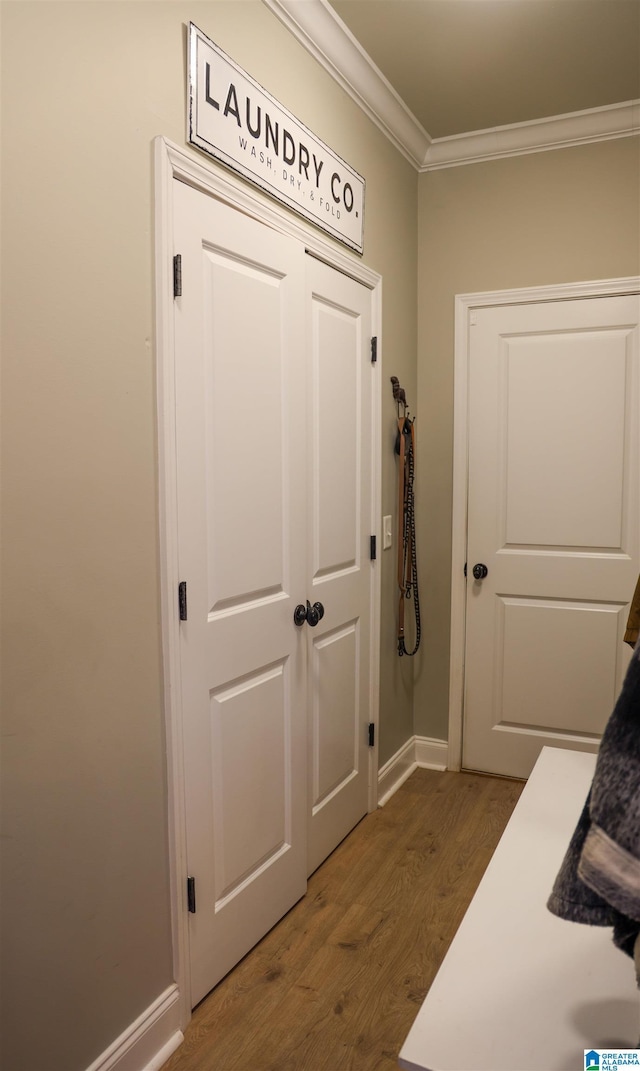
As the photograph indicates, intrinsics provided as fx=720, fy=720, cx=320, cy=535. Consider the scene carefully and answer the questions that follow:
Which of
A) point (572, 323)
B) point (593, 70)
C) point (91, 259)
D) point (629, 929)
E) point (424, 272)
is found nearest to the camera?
point (629, 929)

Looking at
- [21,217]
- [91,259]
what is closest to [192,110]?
[91,259]

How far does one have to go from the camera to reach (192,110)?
5.53ft

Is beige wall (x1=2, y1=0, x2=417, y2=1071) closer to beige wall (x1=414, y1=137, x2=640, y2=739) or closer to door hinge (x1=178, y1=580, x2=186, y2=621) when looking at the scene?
door hinge (x1=178, y1=580, x2=186, y2=621)

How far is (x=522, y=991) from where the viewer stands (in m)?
0.96

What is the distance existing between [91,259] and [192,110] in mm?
538

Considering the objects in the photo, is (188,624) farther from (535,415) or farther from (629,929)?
(535,415)

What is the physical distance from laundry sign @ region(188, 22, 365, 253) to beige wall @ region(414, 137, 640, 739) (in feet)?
2.43

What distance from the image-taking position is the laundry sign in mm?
1715

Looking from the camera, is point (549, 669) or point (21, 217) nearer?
point (21, 217)

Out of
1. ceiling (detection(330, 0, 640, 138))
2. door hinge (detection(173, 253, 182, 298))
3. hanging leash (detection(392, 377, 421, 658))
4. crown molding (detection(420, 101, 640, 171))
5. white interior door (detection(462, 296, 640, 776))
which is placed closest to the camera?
door hinge (detection(173, 253, 182, 298))

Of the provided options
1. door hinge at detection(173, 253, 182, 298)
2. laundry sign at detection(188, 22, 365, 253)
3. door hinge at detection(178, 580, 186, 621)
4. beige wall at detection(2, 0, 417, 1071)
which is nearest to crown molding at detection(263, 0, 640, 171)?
laundry sign at detection(188, 22, 365, 253)

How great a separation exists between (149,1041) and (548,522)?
2352 mm

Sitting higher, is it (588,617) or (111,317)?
(111,317)

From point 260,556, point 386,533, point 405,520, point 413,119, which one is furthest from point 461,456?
point 260,556
